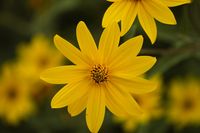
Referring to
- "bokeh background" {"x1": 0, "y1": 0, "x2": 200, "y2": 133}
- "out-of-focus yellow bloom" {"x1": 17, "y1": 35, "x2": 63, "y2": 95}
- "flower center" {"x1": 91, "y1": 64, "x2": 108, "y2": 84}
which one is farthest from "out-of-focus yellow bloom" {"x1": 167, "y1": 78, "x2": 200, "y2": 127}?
"flower center" {"x1": 91, "y1": 64, "x2": 108, "y2": 84}

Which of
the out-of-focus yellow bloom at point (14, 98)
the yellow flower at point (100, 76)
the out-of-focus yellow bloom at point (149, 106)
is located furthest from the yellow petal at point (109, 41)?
the out-of-focus yellow bloom at point (14, 98)

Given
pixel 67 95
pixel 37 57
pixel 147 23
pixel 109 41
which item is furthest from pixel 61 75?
pixel 37 57

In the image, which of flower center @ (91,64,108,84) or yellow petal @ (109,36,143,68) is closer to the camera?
yellow petal @ (109,36,143,68)

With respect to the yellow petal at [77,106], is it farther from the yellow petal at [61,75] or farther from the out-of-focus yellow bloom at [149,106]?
the out-of-focus yellow bloom at [149,106]

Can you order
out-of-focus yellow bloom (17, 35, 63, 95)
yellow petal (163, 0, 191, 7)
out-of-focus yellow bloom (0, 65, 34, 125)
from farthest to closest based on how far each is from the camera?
out-of-focus yellow bloom (17, 35, 63, 95) < out-of-focus yellow bloom (0, 65, 34, 125) < yellow petal (163, 0, 191, 7)

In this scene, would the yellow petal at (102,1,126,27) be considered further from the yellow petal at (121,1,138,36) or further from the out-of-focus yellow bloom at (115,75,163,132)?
the out-of-focus yellow bloom at (115,75,163,132)

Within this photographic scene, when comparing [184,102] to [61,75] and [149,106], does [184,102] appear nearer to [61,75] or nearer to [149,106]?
[149,106]
